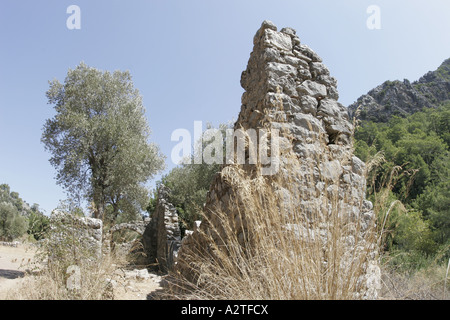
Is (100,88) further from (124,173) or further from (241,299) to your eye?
(241,299)

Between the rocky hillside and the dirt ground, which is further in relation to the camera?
the rocky hillside

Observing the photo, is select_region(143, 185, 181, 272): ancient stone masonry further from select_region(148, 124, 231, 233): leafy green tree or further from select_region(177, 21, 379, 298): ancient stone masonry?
select_region(177, 21, 379, 298): ancient stone masonry

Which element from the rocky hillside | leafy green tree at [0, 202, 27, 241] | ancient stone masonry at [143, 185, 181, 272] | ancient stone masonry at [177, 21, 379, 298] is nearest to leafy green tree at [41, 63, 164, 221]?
ancient stone masonry at [143, 185, 181, 272]

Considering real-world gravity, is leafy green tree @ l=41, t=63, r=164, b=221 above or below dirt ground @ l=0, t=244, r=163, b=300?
above

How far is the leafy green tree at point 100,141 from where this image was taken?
10.1 metres

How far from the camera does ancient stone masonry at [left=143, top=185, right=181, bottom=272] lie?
10055mm

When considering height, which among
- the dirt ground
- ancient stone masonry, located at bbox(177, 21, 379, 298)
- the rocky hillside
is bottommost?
the dirt ground

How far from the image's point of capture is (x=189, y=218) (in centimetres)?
1371

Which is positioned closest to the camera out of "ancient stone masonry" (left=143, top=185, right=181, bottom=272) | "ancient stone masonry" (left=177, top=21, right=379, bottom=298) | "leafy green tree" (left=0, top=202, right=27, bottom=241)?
"ancient stone masonry" (left=177, top=21, right=379, bottom=298)

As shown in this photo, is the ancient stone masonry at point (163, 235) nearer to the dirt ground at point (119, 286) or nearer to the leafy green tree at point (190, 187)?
the leafy green tree at point (190, 187)

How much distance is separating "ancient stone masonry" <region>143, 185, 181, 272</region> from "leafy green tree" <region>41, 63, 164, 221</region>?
39.1 inches

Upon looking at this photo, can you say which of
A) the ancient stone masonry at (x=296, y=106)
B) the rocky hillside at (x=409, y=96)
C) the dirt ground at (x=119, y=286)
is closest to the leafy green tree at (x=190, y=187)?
the dirt ground at (x=119, y=286)

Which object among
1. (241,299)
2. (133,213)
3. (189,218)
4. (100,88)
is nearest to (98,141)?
(100,88)

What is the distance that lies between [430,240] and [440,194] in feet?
11.0
